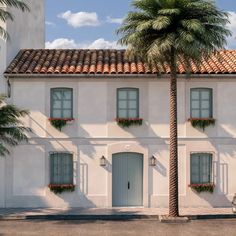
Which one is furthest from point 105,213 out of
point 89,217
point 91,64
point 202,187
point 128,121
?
point 91,64

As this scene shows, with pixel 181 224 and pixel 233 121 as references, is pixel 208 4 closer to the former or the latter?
pixel 233 121

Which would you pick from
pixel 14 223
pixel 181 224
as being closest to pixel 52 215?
pixel 14 223

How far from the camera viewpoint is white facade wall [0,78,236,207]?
21.1 m

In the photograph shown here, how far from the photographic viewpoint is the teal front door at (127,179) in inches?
842

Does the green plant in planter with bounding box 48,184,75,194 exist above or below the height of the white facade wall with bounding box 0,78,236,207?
below

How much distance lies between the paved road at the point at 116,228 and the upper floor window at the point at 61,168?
3.05 metres

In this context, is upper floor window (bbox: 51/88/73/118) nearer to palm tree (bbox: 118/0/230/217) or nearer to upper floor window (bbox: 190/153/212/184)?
palm tree (bbox: 118/0/230/217)

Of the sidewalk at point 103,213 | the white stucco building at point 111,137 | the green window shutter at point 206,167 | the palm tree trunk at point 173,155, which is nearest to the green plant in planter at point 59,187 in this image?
the white stucco building at point 111,137

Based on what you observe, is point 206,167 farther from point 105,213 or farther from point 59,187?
point 59,187

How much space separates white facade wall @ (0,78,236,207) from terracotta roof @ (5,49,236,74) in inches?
18.5

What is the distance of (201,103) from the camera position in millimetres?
21312

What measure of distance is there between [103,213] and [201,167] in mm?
5101

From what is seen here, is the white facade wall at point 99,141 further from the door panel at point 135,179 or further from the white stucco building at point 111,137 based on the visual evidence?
the door panel at point 135,179

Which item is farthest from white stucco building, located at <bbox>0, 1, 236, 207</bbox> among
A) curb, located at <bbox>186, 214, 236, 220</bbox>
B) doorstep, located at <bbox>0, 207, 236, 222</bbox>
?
curb, located at <bbox>186, 214, 236, 220</bbox>
